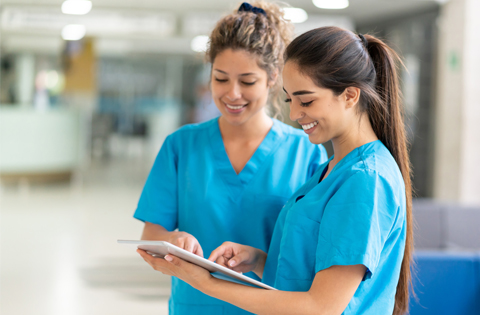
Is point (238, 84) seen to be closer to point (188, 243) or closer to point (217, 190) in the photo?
point (217, 190)

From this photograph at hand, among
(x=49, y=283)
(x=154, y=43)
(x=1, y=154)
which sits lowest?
(x=49, y=283)

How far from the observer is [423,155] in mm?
6188

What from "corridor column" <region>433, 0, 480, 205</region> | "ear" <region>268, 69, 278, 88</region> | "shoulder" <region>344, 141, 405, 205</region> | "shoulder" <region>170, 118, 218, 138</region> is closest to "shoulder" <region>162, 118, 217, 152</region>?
"shoulder" <region>170, 118, 218, 138</region>

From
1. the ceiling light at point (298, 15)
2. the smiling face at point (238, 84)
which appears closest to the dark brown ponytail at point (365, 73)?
the smiling face at point (238, 84)

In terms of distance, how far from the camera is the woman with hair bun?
49.2 inches

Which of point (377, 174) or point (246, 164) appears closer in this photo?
point (377, 174)

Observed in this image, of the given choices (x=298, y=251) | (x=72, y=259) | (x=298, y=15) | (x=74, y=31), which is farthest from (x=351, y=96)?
(x=74, y=31)

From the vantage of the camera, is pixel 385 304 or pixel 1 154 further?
pixel 1 154

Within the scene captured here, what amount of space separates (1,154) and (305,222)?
730cm

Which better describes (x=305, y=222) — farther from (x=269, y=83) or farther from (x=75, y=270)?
(x=75, y=270)

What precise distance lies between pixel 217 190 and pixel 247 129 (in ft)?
0.69

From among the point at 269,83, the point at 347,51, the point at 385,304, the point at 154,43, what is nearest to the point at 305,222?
the point at 385,304

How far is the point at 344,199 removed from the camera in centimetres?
84

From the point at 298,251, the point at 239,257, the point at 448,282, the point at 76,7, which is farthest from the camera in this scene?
the point at 76,7
